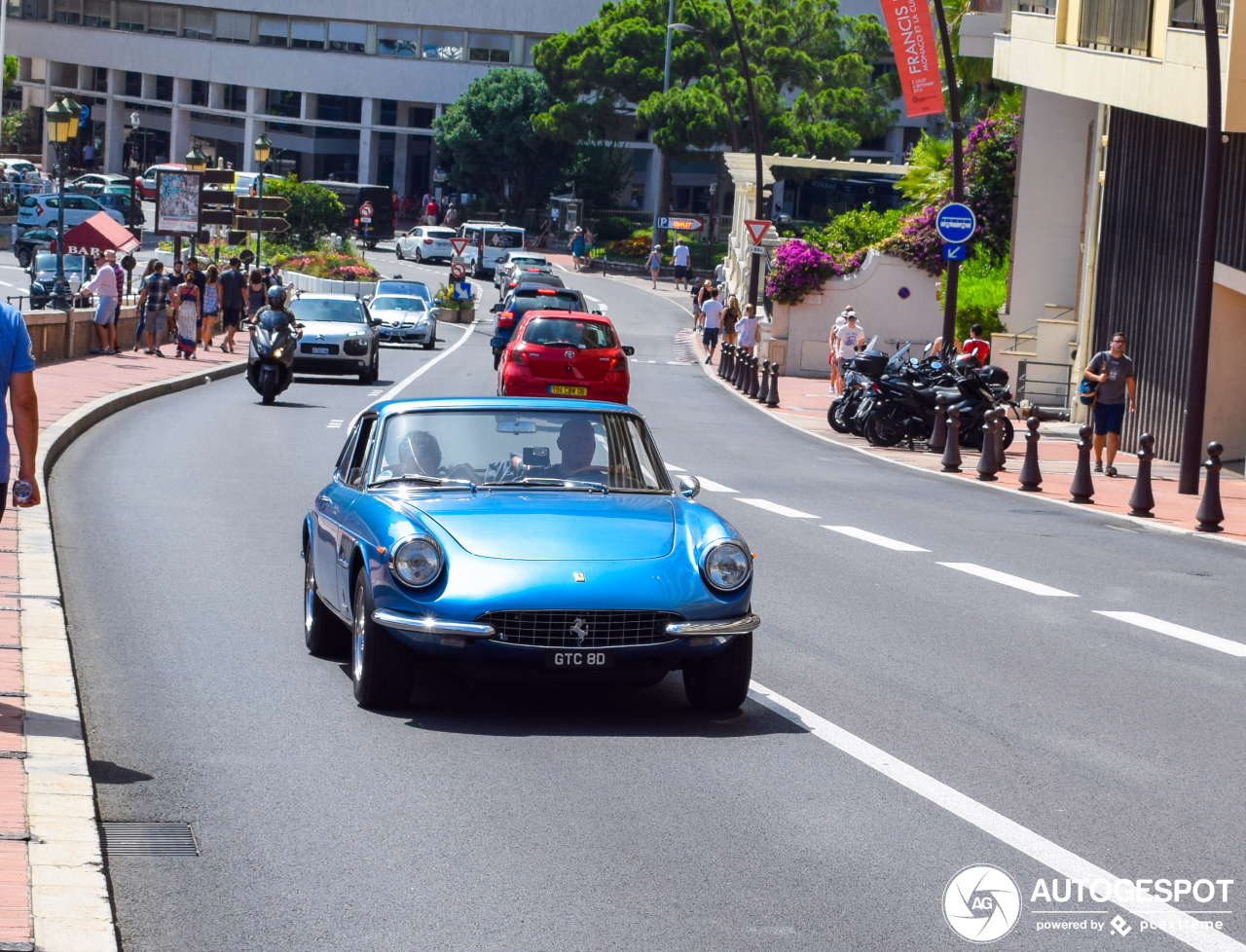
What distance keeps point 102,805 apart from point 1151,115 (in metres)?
25.4

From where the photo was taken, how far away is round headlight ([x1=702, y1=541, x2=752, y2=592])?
25.6ft

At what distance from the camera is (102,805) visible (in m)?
6.42

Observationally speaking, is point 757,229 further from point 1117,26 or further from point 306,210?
point 306,210

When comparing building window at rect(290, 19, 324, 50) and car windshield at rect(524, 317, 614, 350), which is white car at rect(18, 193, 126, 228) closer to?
building window at rect(290, 19, 324, 50)

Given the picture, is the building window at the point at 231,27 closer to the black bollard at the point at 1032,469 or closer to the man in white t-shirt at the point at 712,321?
the man in white t-shirt at the point at 712,321

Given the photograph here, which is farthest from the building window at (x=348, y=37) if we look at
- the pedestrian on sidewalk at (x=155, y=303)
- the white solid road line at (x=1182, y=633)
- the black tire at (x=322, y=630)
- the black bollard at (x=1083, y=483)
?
the black tire at (x=322, y=630)

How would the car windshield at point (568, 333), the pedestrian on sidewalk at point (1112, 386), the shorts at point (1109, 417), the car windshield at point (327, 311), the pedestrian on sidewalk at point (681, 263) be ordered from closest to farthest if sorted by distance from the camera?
the pedestrian on sidewalk at point (1112, 386) < the shorts at point (1109, 417) < the car windshield at point (568, 333) < the car windshield at point (327, 311) < the pedestrian on sidewalk at point (681, 263)

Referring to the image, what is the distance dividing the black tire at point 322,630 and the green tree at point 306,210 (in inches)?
2608

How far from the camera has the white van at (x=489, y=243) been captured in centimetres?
8369

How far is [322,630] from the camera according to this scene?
9227 millimetres

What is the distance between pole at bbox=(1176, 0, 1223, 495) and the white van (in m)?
63.7

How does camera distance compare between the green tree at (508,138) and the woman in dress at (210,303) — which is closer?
the woman in dress at (210,303)

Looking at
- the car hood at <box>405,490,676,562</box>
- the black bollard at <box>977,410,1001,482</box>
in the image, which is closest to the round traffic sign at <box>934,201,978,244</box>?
the black bollard at <box>977,410,1001,482</box>

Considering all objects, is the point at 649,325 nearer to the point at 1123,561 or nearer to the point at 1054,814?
the point at 1123,561
